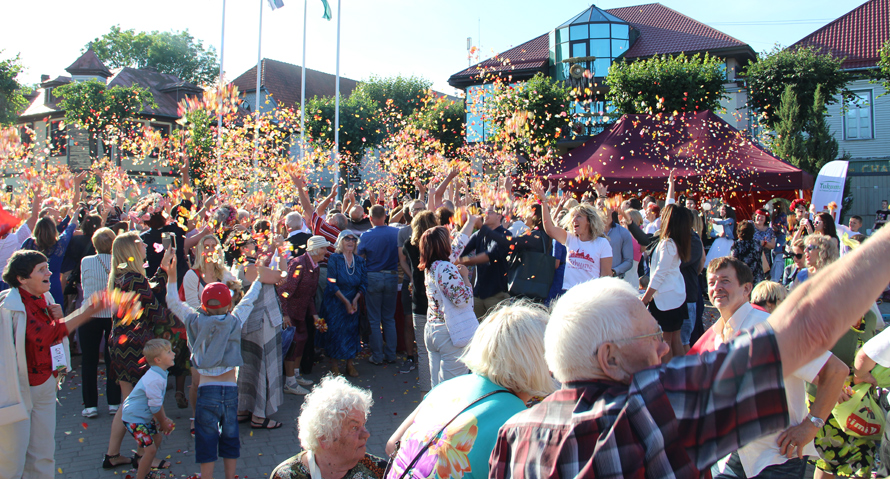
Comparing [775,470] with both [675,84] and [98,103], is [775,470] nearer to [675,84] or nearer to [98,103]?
[675,84]

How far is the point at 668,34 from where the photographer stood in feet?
109

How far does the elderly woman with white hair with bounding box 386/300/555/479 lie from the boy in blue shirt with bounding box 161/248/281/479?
2.23 m

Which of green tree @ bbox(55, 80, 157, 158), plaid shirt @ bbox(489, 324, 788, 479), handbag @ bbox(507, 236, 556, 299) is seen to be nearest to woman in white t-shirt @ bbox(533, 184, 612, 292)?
handbag @ bbox(507, 236, 556, 299)

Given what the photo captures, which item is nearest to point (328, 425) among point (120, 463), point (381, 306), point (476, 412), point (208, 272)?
point (476, 412)

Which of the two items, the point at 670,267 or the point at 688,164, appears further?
the point at 688,164

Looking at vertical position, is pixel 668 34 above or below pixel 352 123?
above

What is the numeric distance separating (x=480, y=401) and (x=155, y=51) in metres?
54.2

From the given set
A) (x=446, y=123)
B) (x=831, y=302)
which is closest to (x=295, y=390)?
(x=831, y=302)

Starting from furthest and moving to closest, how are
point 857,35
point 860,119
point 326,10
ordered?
point 857,35
point 860,119
point 326,10

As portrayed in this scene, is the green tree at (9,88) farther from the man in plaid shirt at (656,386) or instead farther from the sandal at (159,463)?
the man in plaid shirt at (656,386)

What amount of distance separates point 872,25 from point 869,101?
15.0 ft

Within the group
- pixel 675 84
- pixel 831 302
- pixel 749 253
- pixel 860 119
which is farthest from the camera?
pixel 860 119

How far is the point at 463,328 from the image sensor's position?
15.8 feet

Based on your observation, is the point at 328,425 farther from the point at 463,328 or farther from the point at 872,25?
the point at 872,25
